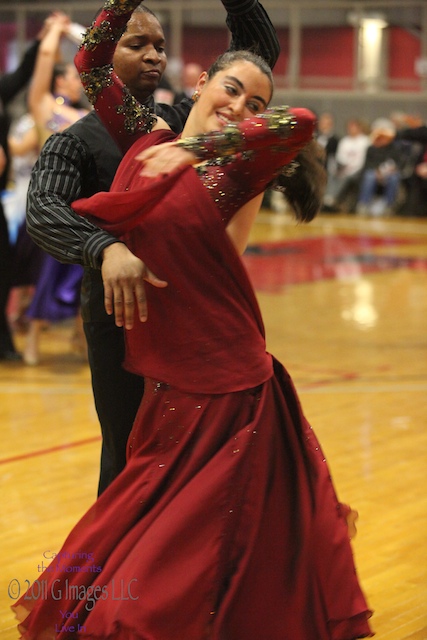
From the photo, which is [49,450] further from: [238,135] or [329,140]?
[329,140]

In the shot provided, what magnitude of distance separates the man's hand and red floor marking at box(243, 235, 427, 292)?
634 centimetres

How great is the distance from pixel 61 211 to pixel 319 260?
8.07 m

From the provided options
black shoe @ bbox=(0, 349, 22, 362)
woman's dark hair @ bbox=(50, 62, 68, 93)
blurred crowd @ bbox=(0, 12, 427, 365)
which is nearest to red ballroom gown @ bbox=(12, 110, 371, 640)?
blurred crowd @ bbox=(0, 12, 427, 365)

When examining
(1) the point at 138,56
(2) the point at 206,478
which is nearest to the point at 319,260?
(1) the point at 138,56

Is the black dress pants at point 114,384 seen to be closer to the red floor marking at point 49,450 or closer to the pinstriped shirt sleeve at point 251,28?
the pinstriped shirt sleeve at point 251,28

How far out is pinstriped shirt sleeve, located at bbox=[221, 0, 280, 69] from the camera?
266 cm

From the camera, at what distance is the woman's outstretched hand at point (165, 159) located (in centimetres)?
211

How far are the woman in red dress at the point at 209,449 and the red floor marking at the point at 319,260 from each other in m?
6.17

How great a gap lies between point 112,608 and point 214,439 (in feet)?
1.33

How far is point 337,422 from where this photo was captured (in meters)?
4.87

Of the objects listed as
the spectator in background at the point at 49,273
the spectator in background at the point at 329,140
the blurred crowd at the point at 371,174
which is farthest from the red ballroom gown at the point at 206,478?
the spectator in background at the point at 329,140

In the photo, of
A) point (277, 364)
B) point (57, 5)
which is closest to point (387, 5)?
point (57, 5)

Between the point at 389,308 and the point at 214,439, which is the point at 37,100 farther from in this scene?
the point at 214,439

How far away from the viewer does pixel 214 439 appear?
2.27 m
